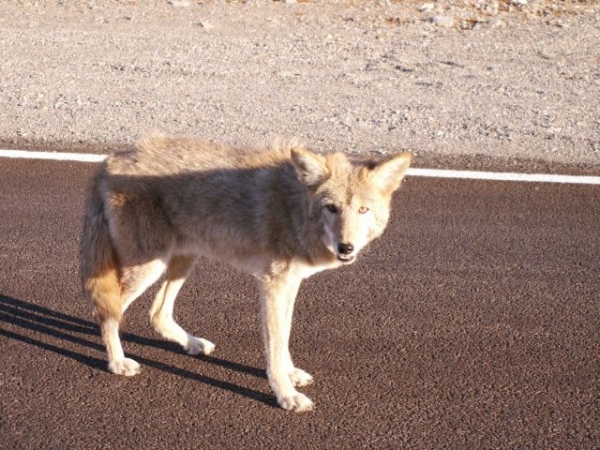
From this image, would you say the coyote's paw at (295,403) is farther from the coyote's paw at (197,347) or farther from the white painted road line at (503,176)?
the white painted road line at (503,176)

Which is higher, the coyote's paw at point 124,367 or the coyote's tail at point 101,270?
the coyote's tail at point 101,270

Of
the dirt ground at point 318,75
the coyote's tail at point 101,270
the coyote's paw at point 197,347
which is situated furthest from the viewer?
the dirt ground at point 318,75

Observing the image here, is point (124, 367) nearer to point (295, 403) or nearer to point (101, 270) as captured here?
point (101, 270)

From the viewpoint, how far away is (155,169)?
6145mm

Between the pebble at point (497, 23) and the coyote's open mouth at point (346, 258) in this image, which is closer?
the coyote's open mouth at point (346, 258)

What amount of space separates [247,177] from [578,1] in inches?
454

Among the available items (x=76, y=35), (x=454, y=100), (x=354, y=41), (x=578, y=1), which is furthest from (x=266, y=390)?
(x=578, y=1)

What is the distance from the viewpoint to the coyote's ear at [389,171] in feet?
18.9

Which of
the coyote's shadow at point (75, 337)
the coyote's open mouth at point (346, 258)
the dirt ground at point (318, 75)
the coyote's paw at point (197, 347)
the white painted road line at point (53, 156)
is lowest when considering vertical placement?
the dirt ground at point (318, 75)

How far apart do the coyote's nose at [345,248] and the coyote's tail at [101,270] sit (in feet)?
4.73

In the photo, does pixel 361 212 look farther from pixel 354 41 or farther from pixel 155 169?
pixel 354 41

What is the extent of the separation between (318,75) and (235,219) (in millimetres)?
7067

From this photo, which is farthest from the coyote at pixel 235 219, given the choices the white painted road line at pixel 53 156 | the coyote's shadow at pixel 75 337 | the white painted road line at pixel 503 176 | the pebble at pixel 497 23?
the pebble at pixel 497 23

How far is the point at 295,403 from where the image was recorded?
5.75 meters
